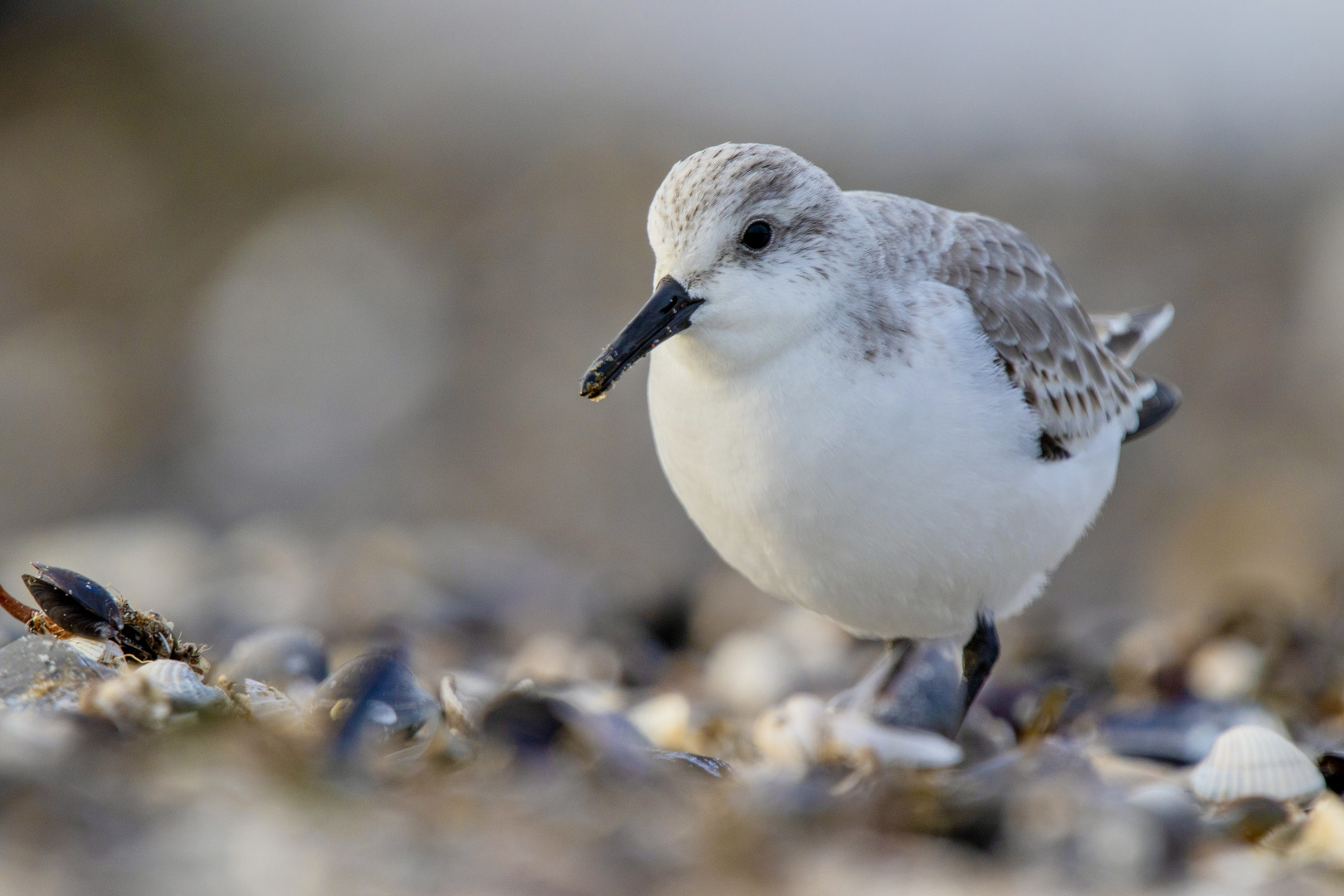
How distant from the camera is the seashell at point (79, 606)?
263 cm

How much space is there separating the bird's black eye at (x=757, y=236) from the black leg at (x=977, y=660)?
1.46m

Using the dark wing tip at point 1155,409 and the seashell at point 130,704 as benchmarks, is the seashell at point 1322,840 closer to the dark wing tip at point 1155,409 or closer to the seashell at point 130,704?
the dark wing tip at point 1155,409

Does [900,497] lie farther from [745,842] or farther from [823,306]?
[745,842]

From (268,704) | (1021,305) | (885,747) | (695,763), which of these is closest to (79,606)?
(268,704)

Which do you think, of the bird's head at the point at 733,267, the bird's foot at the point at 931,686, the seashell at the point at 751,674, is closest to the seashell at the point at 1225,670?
the bird's foot at the point at 931,686

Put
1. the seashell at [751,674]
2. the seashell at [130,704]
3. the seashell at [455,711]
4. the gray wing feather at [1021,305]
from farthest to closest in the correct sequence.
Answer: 1. the seashell at [751,674]
2. the gray wing feather at [1021,305]
3. the seashell at [455,711]
4. the seashell at [130,704]

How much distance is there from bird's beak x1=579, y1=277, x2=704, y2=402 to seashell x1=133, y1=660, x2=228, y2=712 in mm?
1196

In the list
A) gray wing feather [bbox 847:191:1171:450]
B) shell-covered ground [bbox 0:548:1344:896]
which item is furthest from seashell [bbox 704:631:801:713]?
gray wing feather [bbox 847:191:1171:450]

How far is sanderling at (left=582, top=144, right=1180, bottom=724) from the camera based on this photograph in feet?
10.6

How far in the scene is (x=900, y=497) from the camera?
3283 mm

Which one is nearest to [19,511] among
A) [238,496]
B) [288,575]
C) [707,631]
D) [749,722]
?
[238,496]

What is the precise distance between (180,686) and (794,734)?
1383mm

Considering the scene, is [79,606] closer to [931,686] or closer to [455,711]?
[455,711]

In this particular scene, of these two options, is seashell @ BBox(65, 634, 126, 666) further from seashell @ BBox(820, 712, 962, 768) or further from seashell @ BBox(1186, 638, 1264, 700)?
seashell @ BBox(1186, 638, 1264, 700)
